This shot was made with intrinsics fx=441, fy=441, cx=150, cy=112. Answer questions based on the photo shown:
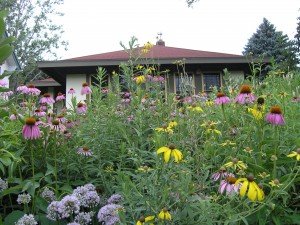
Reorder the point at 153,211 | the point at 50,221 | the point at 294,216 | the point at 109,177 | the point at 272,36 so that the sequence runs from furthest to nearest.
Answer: the point at 272,36, the point at 109,177, the point at 50,221, the point at 294,216, the point at 153,211

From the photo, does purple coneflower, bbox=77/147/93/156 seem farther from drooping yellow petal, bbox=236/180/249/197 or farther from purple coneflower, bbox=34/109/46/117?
drooping yellow petal, bbox=236/180/249/197

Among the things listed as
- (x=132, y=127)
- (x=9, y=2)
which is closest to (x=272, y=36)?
(x=9, y=2)

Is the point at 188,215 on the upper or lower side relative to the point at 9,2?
lower

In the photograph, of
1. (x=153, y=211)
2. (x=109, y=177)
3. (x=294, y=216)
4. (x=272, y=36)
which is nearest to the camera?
(x=153, y=211)

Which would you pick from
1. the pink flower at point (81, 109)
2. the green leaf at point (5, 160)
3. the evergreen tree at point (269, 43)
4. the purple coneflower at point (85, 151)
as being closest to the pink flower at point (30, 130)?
the green leaf at point (5, 160)

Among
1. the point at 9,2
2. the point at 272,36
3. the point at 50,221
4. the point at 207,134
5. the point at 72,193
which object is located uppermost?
the point at 9,2

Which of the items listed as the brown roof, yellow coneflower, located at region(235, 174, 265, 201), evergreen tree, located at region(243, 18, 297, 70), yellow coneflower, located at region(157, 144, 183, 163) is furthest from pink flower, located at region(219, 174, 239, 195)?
evergreen tree, located at region(243, 18, 297, 70)

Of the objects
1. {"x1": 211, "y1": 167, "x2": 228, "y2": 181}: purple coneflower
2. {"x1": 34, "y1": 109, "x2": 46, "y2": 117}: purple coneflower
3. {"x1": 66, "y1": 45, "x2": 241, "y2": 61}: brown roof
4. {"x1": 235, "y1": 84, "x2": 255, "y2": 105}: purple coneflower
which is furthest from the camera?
{"x1": 66, "y1": 45, "x2": 241, "y2": 61}: brown roof

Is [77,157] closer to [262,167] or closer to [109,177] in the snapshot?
[109,177]

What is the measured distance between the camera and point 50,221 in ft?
A: 7.62

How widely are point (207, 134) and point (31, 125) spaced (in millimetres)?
999

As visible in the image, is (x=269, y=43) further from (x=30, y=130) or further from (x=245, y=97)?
(x=30, y=130)

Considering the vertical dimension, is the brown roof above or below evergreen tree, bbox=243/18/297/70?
below

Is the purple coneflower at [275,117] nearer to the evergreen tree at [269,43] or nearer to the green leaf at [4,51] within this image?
the green leaf at [4,51]
